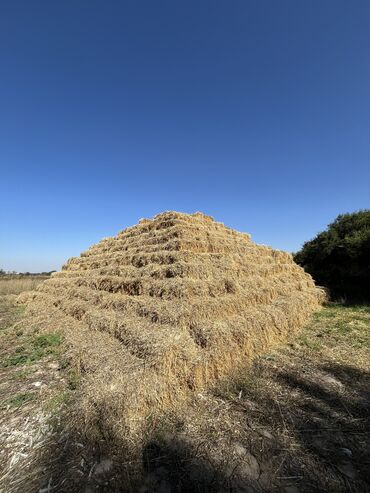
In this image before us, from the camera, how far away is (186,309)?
5.28 metres

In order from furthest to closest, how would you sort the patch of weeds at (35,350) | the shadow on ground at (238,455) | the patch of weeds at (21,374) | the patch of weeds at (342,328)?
the patch of weeds at (342,328), the patch of weeds at (35,350), the patch of weeds at (21,374), the shadow on ground at (238,455)

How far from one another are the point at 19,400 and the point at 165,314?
8.98 ft

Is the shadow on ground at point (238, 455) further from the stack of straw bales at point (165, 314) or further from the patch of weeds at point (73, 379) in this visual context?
the patch of weeds at point (73, 379)

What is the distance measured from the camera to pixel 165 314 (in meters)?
5.25

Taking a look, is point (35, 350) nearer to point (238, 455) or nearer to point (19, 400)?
point (19, 400)

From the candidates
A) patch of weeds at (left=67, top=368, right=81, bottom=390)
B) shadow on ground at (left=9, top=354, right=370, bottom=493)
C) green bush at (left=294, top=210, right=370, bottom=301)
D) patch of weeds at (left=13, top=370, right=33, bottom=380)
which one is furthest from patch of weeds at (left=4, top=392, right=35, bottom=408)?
green bush at (left=294, top=210, right=370, bottom=301)

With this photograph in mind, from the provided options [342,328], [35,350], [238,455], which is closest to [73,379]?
[35,350]

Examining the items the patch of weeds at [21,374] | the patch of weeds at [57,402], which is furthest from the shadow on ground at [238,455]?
the patch of weeds at [21,374]

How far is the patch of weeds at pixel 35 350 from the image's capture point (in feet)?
17.6

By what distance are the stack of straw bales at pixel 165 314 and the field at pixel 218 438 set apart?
322mm

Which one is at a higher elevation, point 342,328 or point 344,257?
point 344,257

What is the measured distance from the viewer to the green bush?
39.1ft

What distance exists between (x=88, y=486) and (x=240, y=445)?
1.72 metres

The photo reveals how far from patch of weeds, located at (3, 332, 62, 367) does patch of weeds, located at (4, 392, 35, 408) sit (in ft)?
4.54
